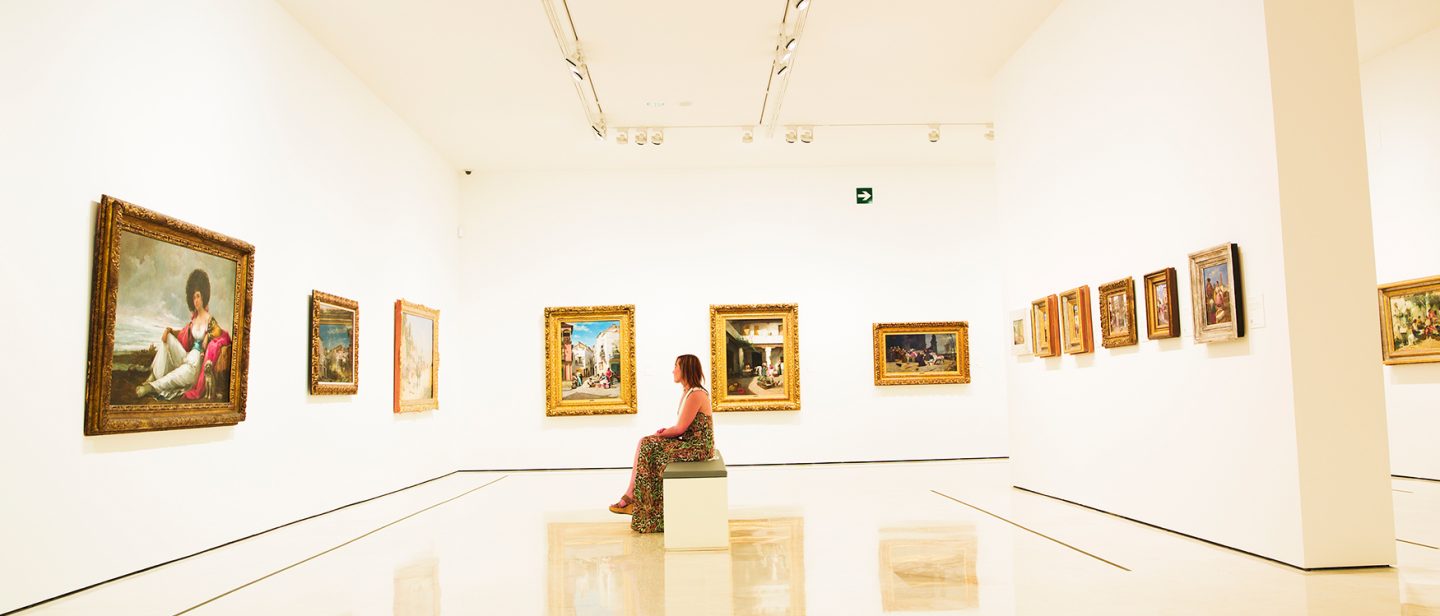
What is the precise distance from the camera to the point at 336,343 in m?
13.5

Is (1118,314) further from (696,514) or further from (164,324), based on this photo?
(164,324)

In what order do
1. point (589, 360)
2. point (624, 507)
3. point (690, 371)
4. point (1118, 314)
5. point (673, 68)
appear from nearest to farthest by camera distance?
point (1118, 314), point (690, 371), point (624, 507), point (673, 68), point (589, 360)

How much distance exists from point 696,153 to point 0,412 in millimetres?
14157

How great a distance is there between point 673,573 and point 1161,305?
594 centimetres

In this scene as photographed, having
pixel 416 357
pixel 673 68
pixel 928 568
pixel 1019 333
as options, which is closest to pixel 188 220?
pixel 673 68

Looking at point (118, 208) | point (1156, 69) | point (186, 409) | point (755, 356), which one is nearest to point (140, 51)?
point (118, 208)

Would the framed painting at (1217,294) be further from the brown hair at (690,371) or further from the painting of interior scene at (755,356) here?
the painting of interior scene at (755,356)

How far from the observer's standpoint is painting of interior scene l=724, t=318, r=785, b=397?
20234 millimetres

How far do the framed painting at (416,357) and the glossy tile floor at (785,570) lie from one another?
4.23 m

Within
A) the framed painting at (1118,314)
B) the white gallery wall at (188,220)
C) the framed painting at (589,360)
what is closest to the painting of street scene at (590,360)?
the framed painting at (589,360)

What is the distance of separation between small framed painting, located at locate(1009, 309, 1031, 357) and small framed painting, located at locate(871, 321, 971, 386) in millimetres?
6116

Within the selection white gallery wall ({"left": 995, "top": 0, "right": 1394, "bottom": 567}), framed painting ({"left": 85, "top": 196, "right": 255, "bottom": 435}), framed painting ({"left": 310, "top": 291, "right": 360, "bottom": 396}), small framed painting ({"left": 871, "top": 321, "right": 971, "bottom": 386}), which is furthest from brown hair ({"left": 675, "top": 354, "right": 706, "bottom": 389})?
small framed painting ({"left": 871, "top": 321, "right": 971, "bottom": 386})

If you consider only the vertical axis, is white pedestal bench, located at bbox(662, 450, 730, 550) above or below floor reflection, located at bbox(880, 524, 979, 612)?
above

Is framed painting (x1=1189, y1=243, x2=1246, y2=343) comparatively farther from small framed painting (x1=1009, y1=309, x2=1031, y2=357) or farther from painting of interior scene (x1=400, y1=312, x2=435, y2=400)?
painting of interior scene (x1=400, y1=312, x2=435, y2=400)
